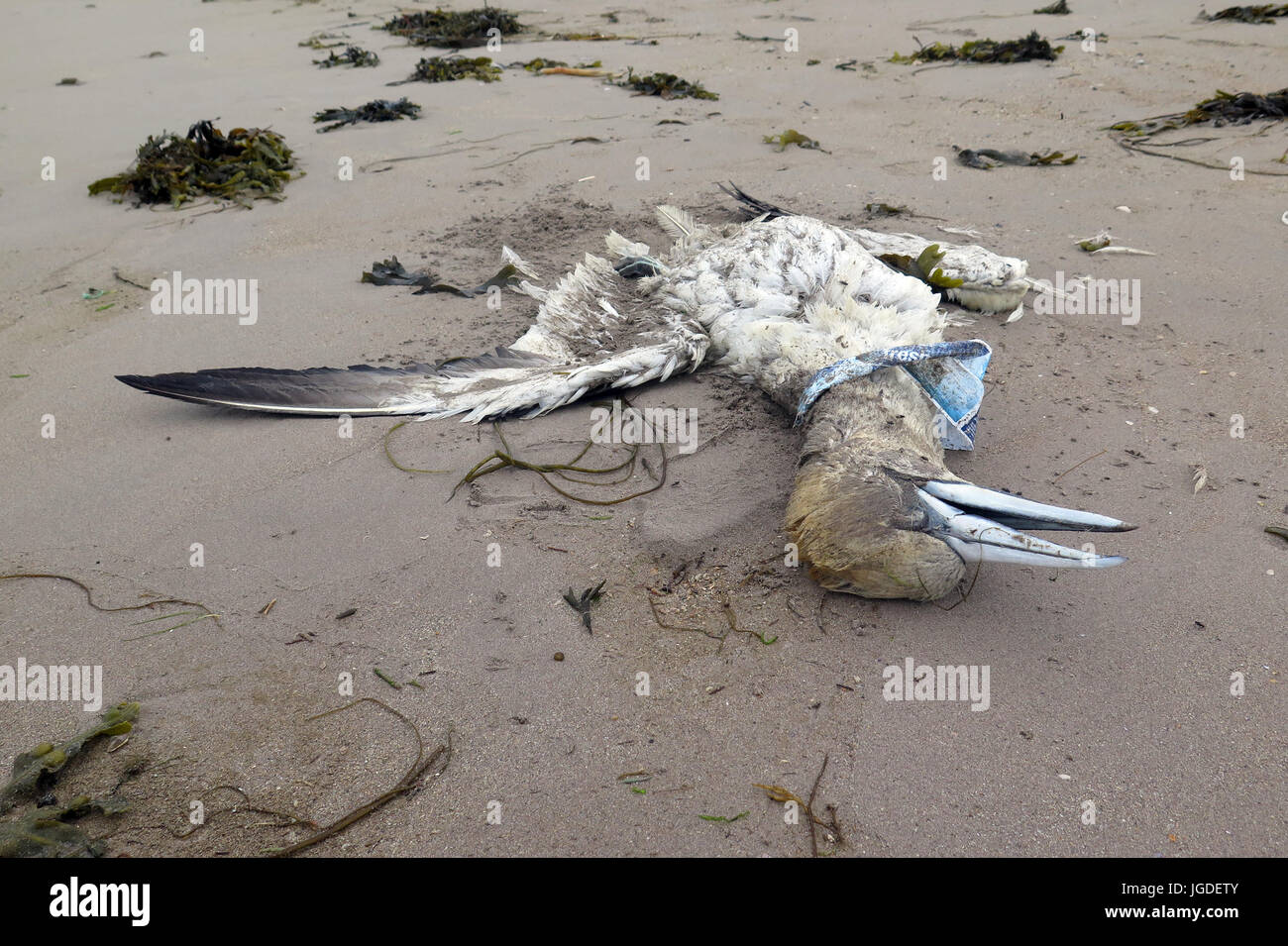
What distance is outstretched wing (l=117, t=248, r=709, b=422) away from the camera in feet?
12.0

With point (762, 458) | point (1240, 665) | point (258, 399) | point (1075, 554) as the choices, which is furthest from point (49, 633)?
point (1240, 665)

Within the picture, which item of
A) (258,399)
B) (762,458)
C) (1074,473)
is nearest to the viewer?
(1074,473)

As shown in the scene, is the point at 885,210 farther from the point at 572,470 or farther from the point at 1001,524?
the point at 1001,524

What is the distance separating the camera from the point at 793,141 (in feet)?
21.8

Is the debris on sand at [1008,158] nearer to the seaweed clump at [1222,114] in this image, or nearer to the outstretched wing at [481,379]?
the seaweed clump at [1222,114]

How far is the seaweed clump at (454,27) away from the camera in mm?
10148

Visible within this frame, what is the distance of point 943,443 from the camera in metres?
3.37

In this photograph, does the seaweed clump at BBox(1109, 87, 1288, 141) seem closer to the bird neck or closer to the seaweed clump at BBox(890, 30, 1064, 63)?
the seaweed clump at BBox(890, 30, 1064, 63)

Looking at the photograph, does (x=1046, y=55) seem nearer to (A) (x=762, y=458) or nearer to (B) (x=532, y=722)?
(A) (x=762, y=458)

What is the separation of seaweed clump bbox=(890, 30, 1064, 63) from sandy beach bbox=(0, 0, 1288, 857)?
7.50 feet

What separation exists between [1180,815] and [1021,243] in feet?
12.9

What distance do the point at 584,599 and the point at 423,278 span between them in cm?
277

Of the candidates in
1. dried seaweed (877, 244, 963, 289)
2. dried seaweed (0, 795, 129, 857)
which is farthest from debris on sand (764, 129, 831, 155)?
dried seaweed (0, 795, 129, 857)
